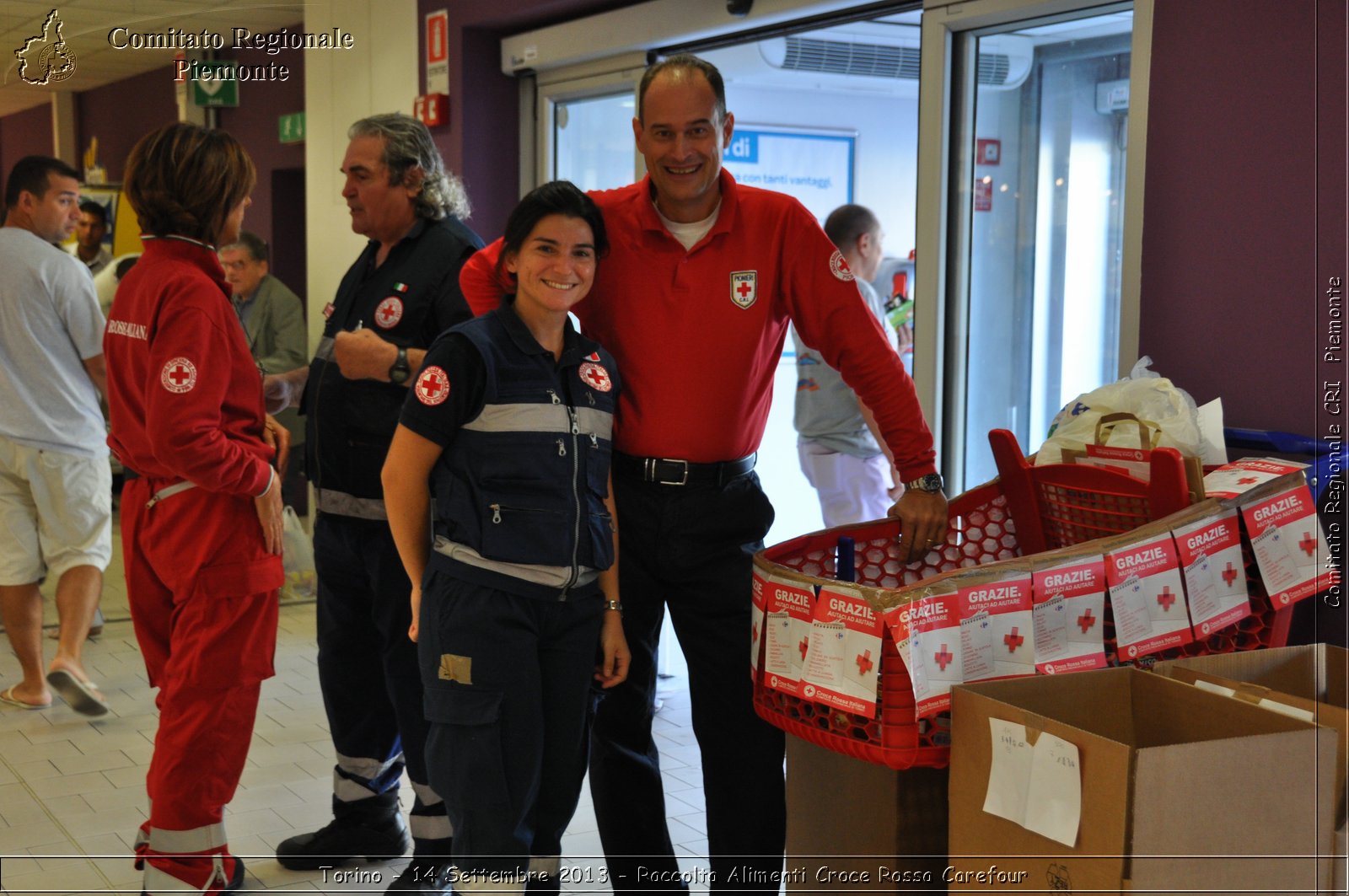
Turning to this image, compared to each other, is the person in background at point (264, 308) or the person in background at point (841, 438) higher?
the person in background at point (264, 308)

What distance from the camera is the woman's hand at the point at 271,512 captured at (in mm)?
2729

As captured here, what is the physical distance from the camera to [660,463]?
8.13 ft

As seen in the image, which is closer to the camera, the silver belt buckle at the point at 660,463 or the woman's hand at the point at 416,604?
the woman's hand at the point at 416,604

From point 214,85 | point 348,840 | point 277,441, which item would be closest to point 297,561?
point 214,85

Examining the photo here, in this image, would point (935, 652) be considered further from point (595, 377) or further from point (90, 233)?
point (90, 233)

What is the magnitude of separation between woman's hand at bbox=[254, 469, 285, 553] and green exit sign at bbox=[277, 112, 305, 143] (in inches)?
194

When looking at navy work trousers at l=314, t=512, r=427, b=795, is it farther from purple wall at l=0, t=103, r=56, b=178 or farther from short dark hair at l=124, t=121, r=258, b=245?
purple wall at l=0, t=103, r=56, b=178

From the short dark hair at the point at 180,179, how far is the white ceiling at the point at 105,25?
636mm

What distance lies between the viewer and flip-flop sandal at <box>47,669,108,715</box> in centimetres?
423

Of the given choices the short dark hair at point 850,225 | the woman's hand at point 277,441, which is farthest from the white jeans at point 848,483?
the woman's hand at point 277,441

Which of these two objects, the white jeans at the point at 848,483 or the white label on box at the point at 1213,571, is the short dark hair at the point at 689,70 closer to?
the white label on box at the point at 1213,571

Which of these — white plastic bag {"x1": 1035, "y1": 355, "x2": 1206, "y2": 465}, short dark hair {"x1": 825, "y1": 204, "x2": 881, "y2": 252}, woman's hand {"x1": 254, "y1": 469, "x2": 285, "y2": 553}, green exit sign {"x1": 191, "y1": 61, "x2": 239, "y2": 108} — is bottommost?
woman's hand {"x1": 254, "y1": 469, "x2": 285, "y2": 553}

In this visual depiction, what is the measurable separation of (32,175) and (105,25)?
787 mm

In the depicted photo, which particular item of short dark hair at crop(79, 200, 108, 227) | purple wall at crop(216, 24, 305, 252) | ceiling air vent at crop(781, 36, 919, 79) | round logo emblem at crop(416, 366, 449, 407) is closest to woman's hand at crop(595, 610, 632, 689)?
round logo emblem at crop(416, 366, 449, 407)
